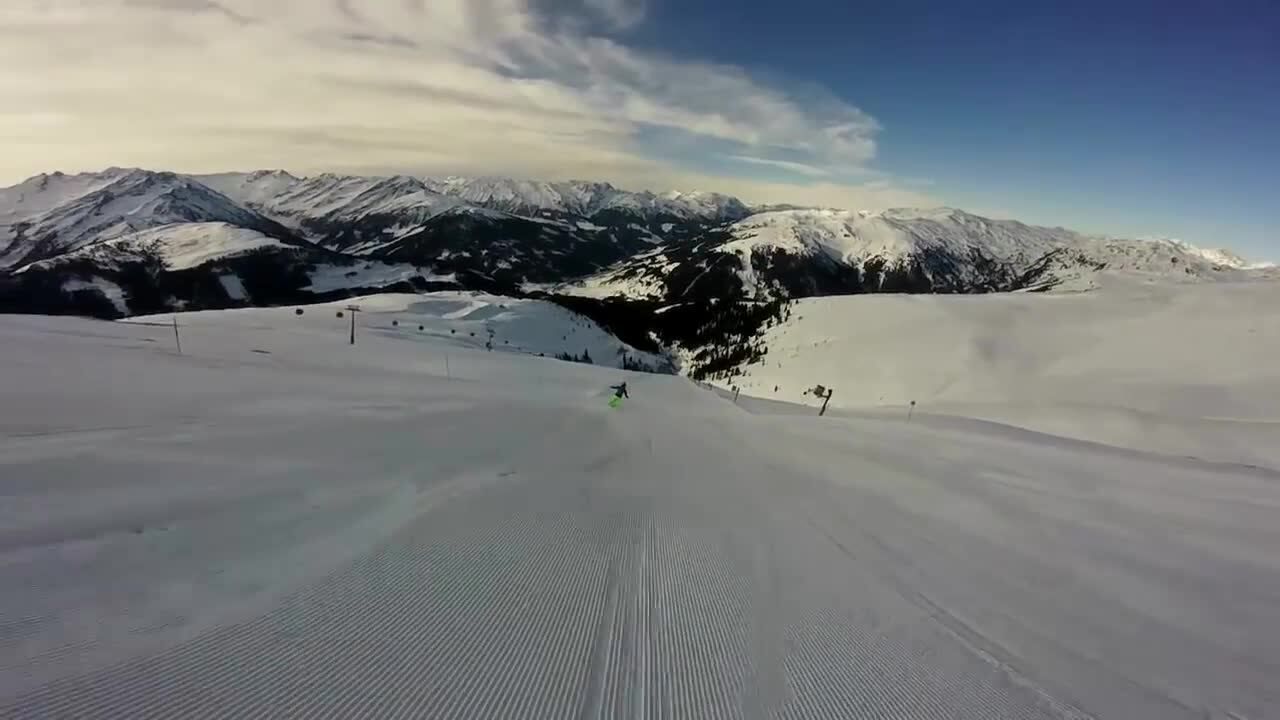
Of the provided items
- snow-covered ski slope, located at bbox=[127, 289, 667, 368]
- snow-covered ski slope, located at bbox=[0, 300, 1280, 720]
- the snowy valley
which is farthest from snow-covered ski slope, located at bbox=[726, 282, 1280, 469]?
snow-covered ski slope, located at bbox=[127, 289, 667, 368]

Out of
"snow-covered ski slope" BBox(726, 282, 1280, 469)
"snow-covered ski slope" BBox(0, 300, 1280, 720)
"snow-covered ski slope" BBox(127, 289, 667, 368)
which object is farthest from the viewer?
"snow-covered ski slope" BBox(127, 289, 667, 368)

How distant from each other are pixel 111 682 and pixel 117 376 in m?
12.9

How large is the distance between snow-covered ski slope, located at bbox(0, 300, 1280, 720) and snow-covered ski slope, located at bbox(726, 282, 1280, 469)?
52.9 ft

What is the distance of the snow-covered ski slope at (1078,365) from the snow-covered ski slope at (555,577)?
16136 millimetres

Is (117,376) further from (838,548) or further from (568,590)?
(838,548)

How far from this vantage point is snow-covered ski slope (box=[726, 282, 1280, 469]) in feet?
87.9

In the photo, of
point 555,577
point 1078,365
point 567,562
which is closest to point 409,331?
point 1078,365

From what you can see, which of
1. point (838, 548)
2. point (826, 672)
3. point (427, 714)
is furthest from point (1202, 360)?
point (427, 714)

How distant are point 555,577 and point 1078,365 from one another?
57515 mm

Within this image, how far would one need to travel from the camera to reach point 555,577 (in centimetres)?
589

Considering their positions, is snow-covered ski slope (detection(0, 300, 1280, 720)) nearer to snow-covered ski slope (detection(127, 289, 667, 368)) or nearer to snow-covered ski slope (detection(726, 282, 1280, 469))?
snow-covered ski slope (detection(726, 282, 1280, 469))

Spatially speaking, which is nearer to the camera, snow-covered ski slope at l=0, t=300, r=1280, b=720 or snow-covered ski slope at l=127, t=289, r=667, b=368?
snow-covered ski slope at l=0, t=300, r=1280, b=720

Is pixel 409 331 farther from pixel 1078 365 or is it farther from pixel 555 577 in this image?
pixel 555 577

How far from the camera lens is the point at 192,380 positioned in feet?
47.2
